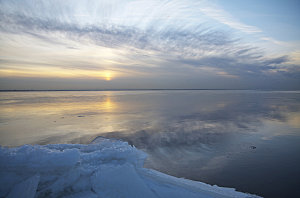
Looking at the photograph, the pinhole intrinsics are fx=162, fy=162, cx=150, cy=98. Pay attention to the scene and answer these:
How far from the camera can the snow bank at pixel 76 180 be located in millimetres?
3057

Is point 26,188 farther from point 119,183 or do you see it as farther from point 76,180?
point 119,183

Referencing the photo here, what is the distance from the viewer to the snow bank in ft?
10.0

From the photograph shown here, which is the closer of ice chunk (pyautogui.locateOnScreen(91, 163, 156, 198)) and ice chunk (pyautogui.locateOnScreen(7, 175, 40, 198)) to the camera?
ice chunk (pyautogui.locateOnScreen(7, 175, 40, 198))

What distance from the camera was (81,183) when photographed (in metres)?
3.31

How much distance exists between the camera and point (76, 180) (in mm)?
3361

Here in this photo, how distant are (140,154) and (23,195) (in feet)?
9.64

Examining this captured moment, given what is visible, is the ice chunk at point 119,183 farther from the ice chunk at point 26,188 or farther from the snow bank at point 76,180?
the ice chunk at point 26,188

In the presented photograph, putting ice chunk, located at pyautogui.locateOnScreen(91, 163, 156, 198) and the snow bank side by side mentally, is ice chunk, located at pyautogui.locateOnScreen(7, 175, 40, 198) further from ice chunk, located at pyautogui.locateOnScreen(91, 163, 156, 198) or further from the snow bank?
ice chunk, located at pyautogui.locateOnScreen(91, 163, 156, 198)

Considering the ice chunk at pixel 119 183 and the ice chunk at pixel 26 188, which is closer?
the ice chunk at pixel 26 188

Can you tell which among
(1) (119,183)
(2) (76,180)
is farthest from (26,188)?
(1) (119,183)

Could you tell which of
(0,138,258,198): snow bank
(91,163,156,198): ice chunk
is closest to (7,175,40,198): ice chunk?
(0,138,258,198): snow bank

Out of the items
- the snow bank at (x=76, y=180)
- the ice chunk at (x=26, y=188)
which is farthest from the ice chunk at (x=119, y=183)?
the ice chunk at (x=26, y=188)

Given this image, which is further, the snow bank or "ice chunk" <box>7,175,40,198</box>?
the snow bank

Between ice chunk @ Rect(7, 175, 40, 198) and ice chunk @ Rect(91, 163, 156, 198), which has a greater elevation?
ice chunk @ Rect(7, 175, 40, 198)
